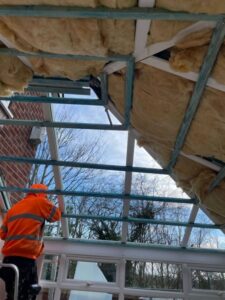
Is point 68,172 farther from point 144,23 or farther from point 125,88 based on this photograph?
point 144,23

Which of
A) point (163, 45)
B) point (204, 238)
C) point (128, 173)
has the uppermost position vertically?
point (204, 238)

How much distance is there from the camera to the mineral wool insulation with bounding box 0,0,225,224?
145 cm

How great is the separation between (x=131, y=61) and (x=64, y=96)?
0.87m

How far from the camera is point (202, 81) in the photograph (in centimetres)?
166

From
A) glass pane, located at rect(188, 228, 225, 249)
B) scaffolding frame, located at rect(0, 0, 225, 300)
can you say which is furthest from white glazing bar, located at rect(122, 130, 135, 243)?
glass pane, located at rect(188, 228, 225, 249)

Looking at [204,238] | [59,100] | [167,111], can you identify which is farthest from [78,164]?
[204,238]

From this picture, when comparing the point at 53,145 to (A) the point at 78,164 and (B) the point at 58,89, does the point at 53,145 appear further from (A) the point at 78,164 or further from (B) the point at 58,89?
(B) the point at 58,89

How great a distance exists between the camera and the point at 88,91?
88.4 inches

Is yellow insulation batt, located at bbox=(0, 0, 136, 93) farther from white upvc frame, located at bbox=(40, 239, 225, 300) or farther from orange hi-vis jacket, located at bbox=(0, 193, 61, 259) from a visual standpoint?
white upvc frame, located at bbox=(40, 239, 225, 300)

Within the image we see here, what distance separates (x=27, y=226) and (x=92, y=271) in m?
1.82

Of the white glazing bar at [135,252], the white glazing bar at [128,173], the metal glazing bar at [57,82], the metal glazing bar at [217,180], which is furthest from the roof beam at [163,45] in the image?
the white glazing bar at [135,252]

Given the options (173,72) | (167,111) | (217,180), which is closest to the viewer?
(173,72)

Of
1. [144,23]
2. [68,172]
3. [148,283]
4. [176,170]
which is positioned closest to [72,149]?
[68,172]

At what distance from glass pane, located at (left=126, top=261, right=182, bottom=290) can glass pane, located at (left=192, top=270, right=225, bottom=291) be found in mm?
228
